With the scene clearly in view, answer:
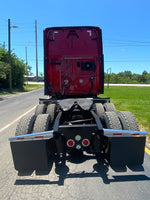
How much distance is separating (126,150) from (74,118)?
5.69 ft

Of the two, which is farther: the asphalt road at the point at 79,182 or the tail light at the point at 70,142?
the tail light at the point at 70,142

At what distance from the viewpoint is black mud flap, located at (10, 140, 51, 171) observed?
9.50 feet

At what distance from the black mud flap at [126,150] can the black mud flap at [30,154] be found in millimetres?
1155

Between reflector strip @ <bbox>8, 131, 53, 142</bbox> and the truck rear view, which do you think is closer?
reflector strip @ <bbox>8, 131, 53, 142</bbox>

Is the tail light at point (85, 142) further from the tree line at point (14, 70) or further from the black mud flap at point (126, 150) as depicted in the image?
the tree line at point (14, 70)

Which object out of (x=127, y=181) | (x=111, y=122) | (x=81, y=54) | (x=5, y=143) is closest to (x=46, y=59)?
(x=81, y=54)

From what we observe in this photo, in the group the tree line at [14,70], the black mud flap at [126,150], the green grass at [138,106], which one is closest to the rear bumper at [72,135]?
the black mud flap at [126,150]

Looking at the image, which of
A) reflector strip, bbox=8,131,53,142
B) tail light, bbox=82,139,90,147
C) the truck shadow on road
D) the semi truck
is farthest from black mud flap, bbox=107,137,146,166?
reflector strip, bbox=8,131,53,142

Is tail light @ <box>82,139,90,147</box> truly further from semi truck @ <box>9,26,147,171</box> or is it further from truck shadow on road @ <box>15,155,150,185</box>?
truck shadow on road @ <box>15,155,150,185</box>

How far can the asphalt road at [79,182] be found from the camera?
8.51ft

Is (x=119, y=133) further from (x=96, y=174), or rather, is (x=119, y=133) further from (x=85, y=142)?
(x=96, y=174)

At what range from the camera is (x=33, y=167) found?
9.71 ft

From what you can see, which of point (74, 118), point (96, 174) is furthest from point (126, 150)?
point (74, 118)

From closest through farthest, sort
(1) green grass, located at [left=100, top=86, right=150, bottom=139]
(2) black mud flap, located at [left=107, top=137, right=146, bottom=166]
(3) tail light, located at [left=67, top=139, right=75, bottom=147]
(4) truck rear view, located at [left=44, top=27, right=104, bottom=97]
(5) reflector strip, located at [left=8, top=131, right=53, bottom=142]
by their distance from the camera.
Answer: (5) reflector strip, located at [left=8, top=131, right=53, bottom=142]
(2) black mud flap, located at [left=107, top=137, right=146, bottom=166]
(3) tail light, located at [left=67, top=139, right=75, bottom=147]
(4) truck rear view, located at [left=44, top=27, right=104, bottom=97]
(1) green grass, located at [left=100, top=86, right=150, bottom=139]
